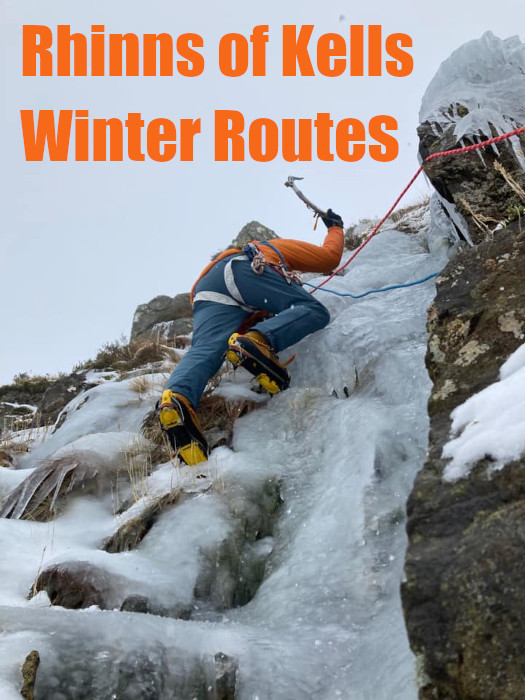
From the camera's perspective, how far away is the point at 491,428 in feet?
5.89

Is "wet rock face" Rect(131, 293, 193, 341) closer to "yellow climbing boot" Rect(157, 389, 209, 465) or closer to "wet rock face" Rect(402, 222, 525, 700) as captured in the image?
"yellow climbing boot" Rect(157, 389, 209, 465)

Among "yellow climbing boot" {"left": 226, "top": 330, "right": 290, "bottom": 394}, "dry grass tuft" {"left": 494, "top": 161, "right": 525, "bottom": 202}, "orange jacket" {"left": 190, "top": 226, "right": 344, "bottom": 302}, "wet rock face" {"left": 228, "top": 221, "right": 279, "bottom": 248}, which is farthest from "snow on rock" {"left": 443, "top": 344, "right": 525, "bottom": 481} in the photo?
"wet rock face" {"left": 228, "top": 221, "right": 279, "bottom": 248}

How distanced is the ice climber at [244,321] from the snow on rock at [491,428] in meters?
2.28

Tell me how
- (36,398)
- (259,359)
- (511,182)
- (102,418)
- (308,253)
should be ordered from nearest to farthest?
(511,182) → (259,359) → (102,418) → (308,253) → (36,398)

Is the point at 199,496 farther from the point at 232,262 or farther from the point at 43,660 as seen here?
the point at 232,262

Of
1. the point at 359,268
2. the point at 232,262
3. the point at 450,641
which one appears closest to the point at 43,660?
the point at 450,641

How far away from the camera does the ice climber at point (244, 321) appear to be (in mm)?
4043

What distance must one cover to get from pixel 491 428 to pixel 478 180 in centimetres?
313

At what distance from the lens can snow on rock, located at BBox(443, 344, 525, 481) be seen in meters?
1.72

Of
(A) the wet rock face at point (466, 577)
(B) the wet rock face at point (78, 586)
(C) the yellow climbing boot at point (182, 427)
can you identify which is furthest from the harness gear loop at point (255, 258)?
(A) the wet rock face at point (466, 577)

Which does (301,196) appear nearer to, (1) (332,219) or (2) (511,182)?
(1) (332,219)

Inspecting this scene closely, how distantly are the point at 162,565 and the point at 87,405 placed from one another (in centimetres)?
279

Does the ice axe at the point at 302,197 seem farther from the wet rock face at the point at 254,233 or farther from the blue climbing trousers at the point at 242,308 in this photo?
the wet rock face at the point at 254,233

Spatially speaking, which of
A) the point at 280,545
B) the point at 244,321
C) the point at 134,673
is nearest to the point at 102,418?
the point at 244,321
